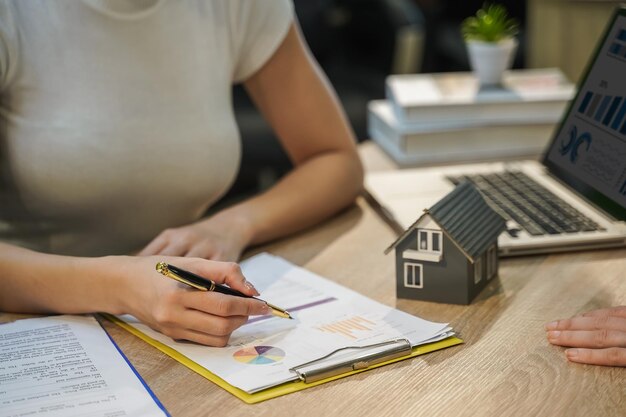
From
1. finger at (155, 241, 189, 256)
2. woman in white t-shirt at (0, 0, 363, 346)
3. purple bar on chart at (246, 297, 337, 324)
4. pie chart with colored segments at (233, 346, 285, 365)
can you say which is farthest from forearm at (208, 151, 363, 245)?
pie chart with colored segments at (233, 346, 285, 365)

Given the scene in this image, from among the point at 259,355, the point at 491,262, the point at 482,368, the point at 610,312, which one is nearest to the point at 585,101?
the point at 491,262

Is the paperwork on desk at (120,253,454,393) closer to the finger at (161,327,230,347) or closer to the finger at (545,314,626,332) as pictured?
the finger at (161,327,230,347)

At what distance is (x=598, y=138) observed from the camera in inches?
48.3

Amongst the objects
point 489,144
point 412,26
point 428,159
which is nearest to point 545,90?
point 489,144

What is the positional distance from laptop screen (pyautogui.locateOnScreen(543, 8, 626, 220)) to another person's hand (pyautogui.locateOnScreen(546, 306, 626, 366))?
221 millimetres

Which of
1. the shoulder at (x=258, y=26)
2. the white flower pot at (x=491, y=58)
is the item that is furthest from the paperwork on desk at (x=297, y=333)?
the white flower pot at (x=491, y=58)

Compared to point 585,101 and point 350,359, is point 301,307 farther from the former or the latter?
point 585,101

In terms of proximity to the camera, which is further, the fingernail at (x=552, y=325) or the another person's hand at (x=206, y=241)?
the another person's hand at (x=206, y=241)

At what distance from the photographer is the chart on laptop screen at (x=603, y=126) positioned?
3.86 feet

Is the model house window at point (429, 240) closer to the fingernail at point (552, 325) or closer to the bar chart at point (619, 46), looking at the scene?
the fingernail at point (552, 325)

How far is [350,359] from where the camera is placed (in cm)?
93

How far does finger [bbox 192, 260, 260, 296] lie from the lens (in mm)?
983

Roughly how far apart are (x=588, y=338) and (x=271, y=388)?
337mm

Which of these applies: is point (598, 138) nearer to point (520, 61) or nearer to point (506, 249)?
point (506, 249)
